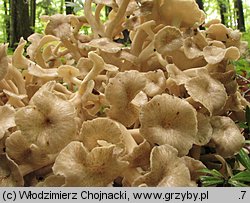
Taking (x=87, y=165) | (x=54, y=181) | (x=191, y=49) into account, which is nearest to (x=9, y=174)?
(x=54, y=181)

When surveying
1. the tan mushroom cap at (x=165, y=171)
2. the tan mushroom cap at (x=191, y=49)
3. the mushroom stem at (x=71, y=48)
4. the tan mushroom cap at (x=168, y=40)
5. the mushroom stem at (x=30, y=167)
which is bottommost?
the mushroom stem at (x=30, y=167)

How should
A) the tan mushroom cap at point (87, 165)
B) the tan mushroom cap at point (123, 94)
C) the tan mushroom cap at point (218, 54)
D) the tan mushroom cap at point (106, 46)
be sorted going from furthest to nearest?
the tan mushroom cap at point (106, 46) → the tan mushroom cap at point (218, 54) → the tan mushroom cap at point (123, 94) → the tan mushroom cap at point (87, 165)

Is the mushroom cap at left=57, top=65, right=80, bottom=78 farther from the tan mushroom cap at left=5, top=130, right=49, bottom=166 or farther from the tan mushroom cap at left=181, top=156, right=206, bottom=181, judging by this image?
the tan mushroom cap at left=181, top=156, right=206, bottom=181

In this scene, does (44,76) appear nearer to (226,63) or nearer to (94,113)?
(94,113)

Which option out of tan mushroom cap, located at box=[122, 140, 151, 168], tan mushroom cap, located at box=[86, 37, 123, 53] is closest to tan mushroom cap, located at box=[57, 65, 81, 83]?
tan mushroom cap, located at box=[86, 37, 123, 53]

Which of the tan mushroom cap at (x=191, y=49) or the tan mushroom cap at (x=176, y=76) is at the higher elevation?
the tan mushroom cap at (x=191, y=49)

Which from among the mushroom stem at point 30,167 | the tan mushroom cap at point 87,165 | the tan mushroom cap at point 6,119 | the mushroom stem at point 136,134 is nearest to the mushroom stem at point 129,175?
the tan mushroom cap at point 87,165

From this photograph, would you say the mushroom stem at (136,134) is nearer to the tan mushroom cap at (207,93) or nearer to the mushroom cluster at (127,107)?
the mushroom cluster at (127,107)

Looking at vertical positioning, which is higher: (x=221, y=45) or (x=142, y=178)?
(x=221, y=45)
